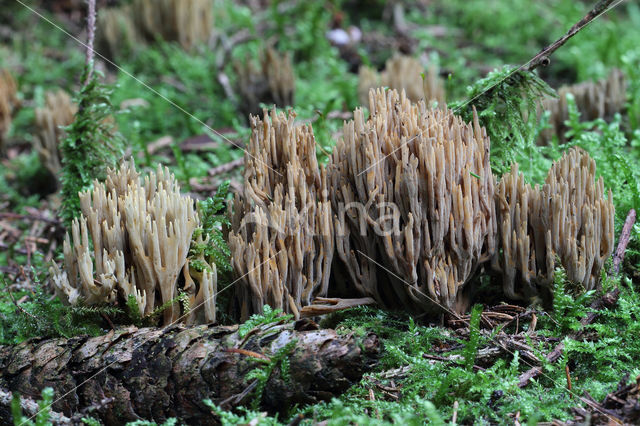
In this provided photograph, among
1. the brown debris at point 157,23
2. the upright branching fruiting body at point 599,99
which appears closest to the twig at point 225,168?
the upright branching fruiting body at point 599,99

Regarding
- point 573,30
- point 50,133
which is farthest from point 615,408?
point 50,133

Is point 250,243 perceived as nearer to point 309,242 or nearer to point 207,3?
point 309,242

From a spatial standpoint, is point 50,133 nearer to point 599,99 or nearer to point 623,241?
point 623,241

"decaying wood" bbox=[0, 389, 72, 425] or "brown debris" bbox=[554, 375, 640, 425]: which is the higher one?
"decaying wood" bbox=[0, 389, 72, 425]

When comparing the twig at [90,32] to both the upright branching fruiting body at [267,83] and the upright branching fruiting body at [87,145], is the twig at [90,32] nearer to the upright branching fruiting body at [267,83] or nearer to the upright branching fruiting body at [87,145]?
the upright branching fruiting body at [87,145]

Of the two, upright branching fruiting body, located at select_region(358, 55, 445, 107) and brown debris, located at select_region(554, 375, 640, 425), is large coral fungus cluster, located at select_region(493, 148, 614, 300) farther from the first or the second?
upright branching fruiting body, located at select_region(358, 55, 445, 107)

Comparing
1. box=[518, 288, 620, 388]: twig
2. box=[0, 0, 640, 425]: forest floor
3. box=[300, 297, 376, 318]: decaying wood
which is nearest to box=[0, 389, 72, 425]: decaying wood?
box=[0, 0, 640, 425]: forest floor

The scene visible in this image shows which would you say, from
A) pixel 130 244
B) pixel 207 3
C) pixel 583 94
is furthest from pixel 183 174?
pixel 207 3

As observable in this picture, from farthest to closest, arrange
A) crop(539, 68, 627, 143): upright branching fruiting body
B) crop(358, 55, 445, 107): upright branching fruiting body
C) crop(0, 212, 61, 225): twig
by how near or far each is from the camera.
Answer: crop(358, 55, 445, 107): upright branching fruiting body, crop(539, 68, 627, 143): upright branching fruiting body, crop(0, 212, 61, 225): twig
